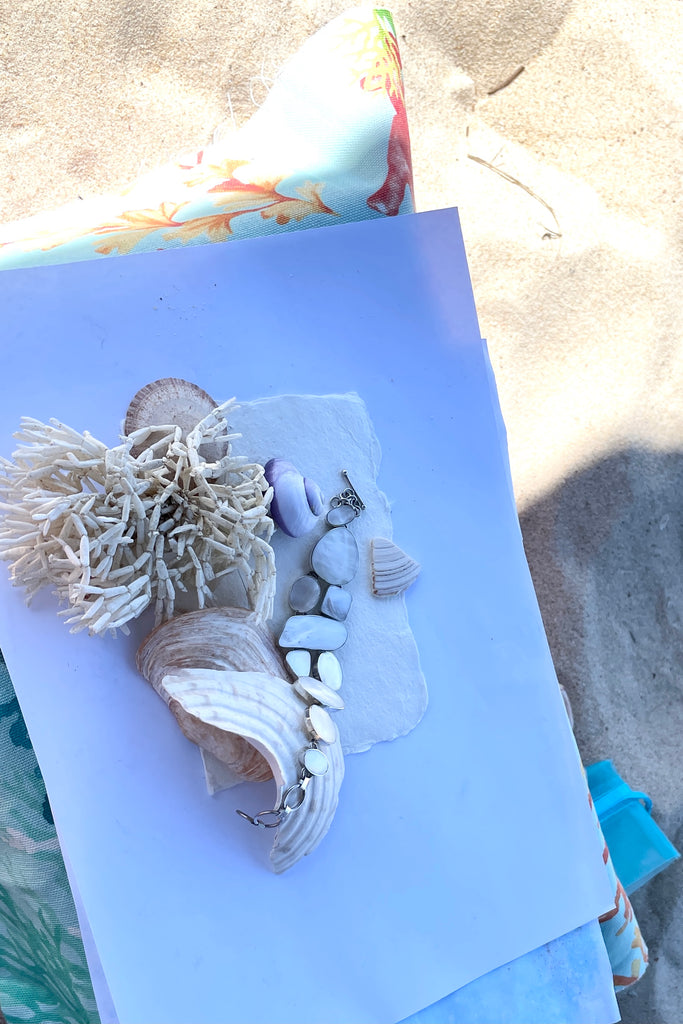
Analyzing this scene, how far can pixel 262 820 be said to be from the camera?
2.28ft

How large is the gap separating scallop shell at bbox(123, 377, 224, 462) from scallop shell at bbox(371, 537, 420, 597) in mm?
206

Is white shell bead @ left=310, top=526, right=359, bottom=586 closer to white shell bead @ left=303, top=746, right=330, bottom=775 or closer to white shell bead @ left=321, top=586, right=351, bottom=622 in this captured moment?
white shell bead @ left=321, top=586, right=351, bottom=622

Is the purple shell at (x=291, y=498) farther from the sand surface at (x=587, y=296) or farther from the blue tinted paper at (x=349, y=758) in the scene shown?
the sand surface at (x=587, y=296)

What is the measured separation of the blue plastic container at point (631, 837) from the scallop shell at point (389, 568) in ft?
2.04

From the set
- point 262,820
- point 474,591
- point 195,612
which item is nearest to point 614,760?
point 474,591

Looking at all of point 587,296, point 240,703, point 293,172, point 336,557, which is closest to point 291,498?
point 336,557

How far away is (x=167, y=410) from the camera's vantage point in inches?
26.8

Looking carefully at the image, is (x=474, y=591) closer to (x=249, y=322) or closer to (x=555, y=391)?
(x=249, y=322)

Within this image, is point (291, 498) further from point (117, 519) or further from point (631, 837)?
point (631, 837)

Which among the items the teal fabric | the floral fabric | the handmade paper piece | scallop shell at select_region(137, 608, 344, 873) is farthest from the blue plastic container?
the floral fabric

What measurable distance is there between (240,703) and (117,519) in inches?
7.0

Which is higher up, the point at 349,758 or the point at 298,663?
the point at 298,663

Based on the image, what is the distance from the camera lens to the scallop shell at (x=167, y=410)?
2.21 feet

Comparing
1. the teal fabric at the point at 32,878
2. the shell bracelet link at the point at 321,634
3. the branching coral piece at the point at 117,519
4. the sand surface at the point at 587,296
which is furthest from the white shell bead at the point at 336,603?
the sand surface at the point at 587,296
